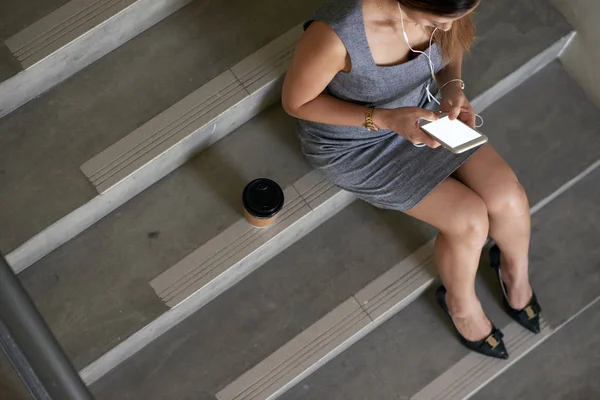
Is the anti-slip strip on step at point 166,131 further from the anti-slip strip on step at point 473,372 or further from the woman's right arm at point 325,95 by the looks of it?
the anti-slip strip on step at point 473,372

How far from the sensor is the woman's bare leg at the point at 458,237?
201 centimetres

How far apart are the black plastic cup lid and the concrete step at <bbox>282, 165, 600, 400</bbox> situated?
55cm

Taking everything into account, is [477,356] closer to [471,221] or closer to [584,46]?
[471,221]

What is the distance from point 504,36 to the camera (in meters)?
2.47

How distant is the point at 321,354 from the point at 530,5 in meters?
1.34

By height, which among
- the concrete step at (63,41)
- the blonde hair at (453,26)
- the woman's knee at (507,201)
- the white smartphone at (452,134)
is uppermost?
the concrete step at (63,41)

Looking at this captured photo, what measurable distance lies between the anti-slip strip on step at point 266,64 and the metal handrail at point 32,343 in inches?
47.3

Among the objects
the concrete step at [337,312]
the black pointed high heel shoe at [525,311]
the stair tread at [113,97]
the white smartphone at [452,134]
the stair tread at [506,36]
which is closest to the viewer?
the white smartphone at [452,134]

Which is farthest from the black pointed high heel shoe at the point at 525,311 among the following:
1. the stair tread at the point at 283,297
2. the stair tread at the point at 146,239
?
the stair tread at the point at 146,239

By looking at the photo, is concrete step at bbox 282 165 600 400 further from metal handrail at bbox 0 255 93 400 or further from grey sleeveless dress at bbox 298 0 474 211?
metal handrail at bbox 0 255 93 400

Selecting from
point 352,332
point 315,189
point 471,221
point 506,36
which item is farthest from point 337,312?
point 506,36

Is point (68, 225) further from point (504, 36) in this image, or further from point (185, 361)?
point (504, 36)

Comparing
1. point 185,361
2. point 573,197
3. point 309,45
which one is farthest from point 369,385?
point 309,45

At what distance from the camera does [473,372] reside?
2293mm
